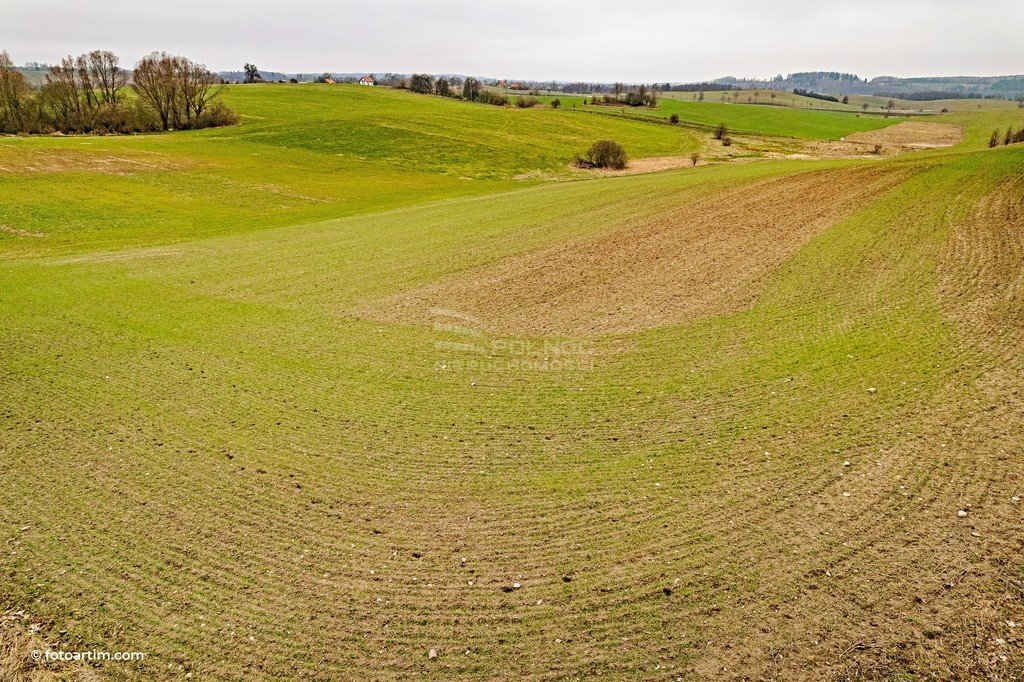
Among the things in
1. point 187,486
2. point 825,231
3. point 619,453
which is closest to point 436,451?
point 619,453

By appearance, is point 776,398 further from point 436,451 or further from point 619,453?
point 436,451

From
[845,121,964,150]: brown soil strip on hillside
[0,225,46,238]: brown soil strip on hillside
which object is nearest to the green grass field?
[0,225,46,238]: brown soil strip on hillside

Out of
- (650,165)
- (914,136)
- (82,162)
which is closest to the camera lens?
(82,162)

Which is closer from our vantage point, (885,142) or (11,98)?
(11,98)

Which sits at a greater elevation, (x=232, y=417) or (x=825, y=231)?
(x=825, y=231)

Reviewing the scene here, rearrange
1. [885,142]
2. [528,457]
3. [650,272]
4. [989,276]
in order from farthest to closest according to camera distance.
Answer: [885,142], [650,272], [989,276], [528,457]

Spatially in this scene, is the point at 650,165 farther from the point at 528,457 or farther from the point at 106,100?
the point at 106,100

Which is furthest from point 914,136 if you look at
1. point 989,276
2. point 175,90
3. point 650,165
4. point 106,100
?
point 106,100
